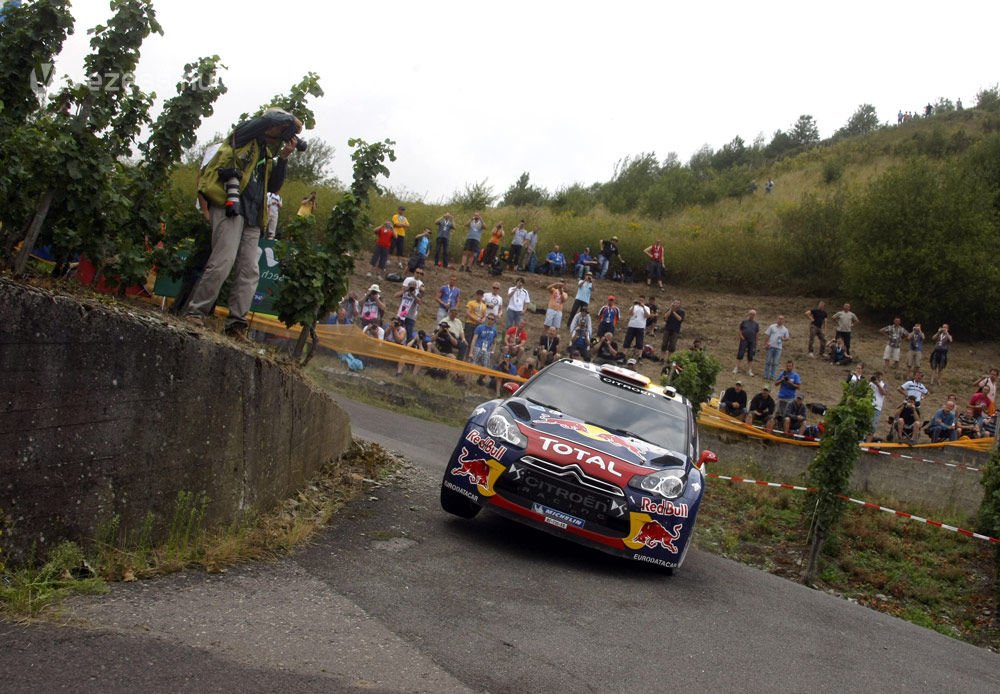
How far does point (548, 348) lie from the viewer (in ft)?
82.3

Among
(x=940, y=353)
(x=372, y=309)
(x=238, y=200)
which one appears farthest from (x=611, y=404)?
(x=940, y=353)

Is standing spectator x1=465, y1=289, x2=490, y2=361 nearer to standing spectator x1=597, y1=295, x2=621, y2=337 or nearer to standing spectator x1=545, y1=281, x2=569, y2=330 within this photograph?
standing spectator x1=545, y1=281, x2=569, y2=330

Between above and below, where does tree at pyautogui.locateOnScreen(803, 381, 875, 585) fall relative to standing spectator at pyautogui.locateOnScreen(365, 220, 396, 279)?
below

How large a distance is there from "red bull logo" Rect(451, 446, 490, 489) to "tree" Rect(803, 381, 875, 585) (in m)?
7.26

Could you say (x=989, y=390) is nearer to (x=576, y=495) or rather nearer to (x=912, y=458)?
(x=912, y=458)

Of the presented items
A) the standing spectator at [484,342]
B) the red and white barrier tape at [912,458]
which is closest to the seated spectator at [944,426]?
the red and white barrier tape at [912,458]

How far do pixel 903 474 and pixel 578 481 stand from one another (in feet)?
40.1

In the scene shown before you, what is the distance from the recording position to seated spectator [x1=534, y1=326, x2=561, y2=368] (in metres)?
23.8

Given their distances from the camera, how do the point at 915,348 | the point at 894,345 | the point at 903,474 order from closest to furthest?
the point at 903,474, the point at 915,348, the point at 894,345

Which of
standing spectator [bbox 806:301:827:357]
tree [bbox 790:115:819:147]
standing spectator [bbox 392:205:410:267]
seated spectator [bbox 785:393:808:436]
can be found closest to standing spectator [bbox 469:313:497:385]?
seated spectator [bbox 785:393:808:436]

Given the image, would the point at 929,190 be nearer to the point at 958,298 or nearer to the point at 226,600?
the point at 958,298

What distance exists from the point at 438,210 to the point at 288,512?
39065mm

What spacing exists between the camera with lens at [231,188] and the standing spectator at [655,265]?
3185cm

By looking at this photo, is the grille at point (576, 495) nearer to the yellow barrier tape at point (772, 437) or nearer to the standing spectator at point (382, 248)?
the yellow barrier tape at point (772, 437)
